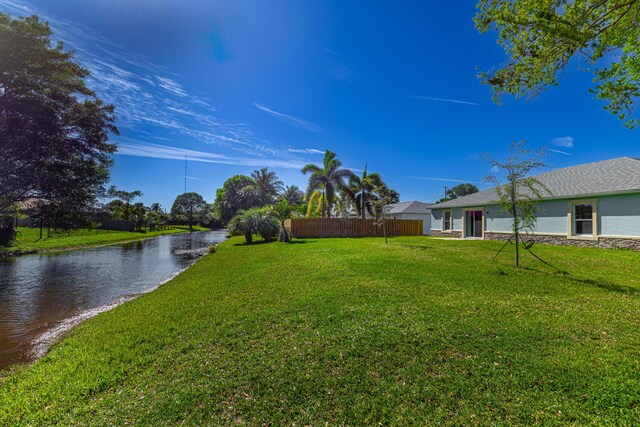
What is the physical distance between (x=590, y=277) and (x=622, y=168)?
10916 mm

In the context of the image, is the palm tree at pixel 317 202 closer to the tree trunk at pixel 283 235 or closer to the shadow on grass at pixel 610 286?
the tree trunk at pixel 283 235

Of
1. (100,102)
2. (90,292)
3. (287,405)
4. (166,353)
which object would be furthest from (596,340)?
(100,102)

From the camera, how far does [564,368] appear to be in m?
3.20

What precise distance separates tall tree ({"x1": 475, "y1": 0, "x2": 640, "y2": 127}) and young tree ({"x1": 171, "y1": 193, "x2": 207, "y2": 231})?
2818 inches

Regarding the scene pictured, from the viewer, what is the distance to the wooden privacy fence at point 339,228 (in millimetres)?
23422

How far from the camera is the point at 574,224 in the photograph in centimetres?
1385

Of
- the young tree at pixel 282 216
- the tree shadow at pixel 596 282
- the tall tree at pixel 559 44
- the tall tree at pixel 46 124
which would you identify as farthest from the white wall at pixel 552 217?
the tall tree at pixel 46 124

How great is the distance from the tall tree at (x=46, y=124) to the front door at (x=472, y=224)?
2330 cm

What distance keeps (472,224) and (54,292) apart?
23.8 meters

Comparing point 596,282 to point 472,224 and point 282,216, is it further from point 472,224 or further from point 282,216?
point 282,216

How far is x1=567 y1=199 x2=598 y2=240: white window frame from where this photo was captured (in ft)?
41.9

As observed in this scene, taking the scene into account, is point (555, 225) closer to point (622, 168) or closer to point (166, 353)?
point (622, 168)

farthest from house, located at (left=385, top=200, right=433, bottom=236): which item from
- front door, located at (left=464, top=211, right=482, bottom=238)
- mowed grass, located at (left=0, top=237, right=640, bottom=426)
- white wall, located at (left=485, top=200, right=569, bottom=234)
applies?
mowed grass, located at (left=0, top=237, right=640, bottom=426)

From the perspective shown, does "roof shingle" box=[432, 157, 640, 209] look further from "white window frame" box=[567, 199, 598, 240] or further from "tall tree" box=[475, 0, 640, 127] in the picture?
"tall tree" box=[475, 0, 640, 127]
